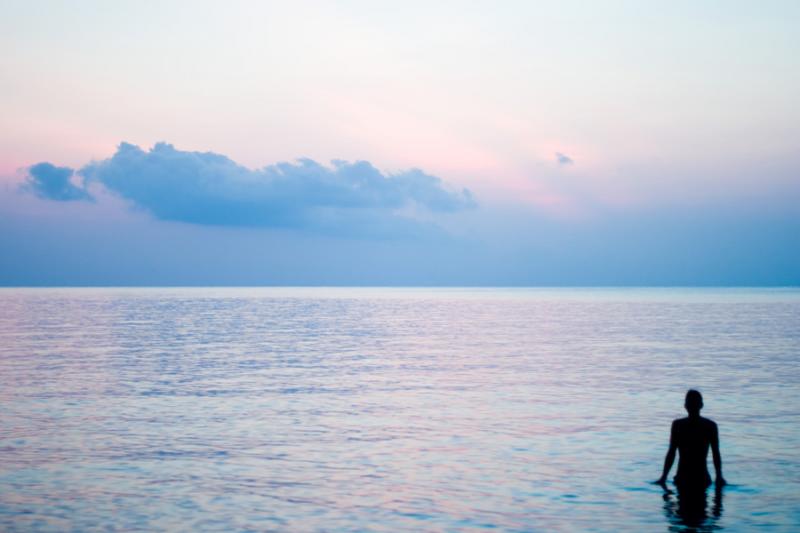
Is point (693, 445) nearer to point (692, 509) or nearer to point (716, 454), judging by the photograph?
point (716, 454)

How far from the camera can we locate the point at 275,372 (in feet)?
127

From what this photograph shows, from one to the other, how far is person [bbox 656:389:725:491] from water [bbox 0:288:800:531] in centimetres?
48

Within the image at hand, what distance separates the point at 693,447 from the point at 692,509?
1393 millimetres

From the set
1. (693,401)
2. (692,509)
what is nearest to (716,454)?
(692,509)

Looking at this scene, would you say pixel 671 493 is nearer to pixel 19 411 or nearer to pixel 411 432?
pixel 411 432

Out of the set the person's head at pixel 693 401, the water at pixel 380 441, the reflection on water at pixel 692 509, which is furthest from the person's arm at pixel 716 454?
the person's head at pixel 693 401

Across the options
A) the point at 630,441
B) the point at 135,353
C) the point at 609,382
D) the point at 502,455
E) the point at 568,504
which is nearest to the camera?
the point at 568,504

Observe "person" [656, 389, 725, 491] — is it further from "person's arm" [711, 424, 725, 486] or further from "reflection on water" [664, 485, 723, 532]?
"reflection on water" [664, 485, 723, 532]

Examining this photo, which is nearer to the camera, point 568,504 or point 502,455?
point 568,504

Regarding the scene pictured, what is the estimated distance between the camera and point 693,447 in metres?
15.7

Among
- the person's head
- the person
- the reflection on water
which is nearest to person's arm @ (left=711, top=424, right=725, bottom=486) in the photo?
the person

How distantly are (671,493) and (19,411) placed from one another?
21160 mm

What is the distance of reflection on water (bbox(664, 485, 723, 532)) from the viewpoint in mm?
13734

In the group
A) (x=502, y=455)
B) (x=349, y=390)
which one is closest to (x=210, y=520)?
(x=502, y=455)
